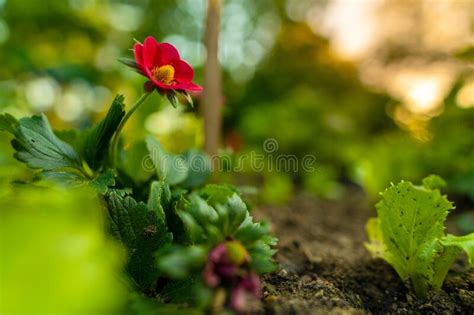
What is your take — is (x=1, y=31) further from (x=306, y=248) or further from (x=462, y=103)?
(x=462, y=103)

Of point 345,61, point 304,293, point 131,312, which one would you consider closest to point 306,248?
point 304,293

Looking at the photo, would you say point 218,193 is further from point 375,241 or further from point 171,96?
point 375,241

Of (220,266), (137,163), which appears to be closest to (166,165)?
(137,163)

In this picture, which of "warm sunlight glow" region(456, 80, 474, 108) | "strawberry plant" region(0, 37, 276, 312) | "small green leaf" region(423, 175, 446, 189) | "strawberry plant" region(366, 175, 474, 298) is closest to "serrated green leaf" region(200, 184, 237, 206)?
"strawberry plant" region(0, 37, 276, 312)

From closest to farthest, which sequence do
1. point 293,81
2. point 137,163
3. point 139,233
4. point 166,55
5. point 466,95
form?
point 139,233
point 166,55
point 137,163
point 466,95
point 293,81

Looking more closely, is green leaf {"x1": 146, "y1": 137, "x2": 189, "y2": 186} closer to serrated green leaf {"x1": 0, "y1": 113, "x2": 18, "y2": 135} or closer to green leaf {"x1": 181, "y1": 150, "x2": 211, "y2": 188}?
green leaf {"x1": 181, "y1": 150, "x2": 211, "y2": 188}

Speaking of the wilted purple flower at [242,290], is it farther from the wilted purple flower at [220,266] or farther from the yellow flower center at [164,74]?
the yellow flower center at [164,74]

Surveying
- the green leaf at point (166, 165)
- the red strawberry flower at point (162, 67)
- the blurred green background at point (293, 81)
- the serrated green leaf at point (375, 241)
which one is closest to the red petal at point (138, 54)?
the red strawberry flower at point (162, 67)
